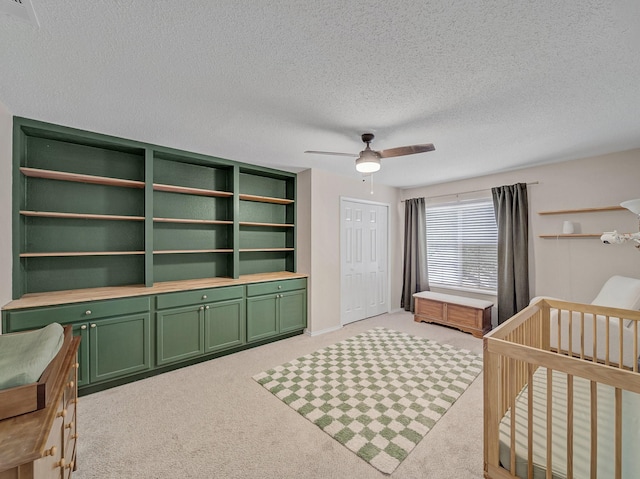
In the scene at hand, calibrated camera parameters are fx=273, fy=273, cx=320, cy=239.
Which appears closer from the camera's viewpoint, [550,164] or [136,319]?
[136,319]

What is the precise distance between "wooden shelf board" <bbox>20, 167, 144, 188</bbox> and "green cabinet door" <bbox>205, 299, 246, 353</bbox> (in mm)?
1540

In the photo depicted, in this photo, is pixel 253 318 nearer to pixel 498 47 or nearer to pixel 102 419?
pixel 102 419

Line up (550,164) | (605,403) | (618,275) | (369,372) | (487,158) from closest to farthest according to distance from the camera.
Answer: (605,403) < (369,372) < (618,275) < (487,158) < (550,164)

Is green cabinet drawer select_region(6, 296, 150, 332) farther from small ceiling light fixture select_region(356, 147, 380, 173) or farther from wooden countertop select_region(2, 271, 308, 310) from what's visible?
small ceiling light fixture select_region(356, 147, 380, 173)

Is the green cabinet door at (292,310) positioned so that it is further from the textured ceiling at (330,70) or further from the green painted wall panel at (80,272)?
the textured ceiling at (330,70)

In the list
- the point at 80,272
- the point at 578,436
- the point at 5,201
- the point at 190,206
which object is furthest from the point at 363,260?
the point at 5,201

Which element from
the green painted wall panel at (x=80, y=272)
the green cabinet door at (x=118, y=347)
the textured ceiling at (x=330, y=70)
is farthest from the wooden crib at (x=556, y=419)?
the green painted wall panel at (x=80, y=272)

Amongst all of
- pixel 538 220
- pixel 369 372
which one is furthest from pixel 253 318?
pixel 538 220

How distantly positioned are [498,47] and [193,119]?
2.19m

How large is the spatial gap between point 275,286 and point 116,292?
1.70m

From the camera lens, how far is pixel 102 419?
2.10 meters

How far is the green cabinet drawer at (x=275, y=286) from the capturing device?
11.3 feet

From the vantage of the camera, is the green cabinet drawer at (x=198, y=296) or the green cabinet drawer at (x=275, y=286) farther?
the green cabinet drawer at (x=275, y=286)

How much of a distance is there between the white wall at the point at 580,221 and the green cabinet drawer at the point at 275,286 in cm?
327
